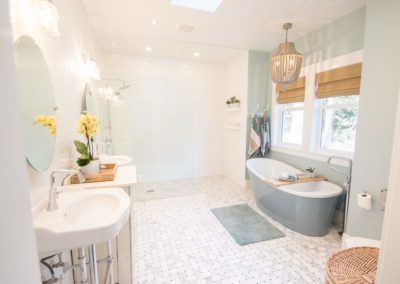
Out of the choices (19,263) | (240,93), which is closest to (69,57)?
(19,263)

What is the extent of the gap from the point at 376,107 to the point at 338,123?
104cm

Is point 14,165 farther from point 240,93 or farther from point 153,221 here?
point 240,93

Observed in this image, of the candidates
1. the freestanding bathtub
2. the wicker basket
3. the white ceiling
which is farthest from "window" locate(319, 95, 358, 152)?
the wicker basket

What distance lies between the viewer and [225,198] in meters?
3.50

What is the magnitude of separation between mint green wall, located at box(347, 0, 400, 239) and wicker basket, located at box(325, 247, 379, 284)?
0.86 meters

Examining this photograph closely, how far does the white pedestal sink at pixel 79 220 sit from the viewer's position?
885 millimetres

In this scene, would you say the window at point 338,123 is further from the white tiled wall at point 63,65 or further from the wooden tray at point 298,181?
the white tiled wall at point 63,65

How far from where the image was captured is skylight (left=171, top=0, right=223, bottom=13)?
2.22 meters

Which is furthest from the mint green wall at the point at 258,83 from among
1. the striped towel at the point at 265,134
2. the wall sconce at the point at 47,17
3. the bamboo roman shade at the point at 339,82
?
the wall sconce at the point at 47,17

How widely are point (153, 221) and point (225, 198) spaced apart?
1.36 metres

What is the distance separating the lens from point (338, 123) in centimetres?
276

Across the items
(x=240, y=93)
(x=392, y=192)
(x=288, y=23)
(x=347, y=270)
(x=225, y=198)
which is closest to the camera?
(x=392, y=192)

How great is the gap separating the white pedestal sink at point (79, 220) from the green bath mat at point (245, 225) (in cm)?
164

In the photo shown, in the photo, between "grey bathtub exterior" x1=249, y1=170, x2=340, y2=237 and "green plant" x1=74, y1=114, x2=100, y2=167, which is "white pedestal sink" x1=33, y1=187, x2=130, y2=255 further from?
"grey bathtub exterior" x1=249, y1=170, x2=340, y2=237
